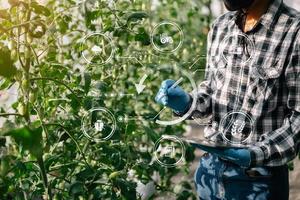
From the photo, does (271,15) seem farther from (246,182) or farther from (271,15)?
(246,182)

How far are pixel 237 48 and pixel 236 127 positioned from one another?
0.19 m

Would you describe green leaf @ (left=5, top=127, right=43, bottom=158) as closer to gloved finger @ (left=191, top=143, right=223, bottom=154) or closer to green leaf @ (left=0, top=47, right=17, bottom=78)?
green leaf @ (left=0, top=47, right=17, bottom=78)

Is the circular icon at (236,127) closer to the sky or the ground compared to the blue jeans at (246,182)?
closer to the sky

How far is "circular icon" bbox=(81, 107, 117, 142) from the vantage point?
1527mm

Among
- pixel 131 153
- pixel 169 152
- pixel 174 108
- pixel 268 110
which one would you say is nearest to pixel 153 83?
pixel 169 152

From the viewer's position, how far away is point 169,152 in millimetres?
2059

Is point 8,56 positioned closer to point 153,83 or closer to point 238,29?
point 238,29

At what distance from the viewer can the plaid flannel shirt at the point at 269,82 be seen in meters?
1.34

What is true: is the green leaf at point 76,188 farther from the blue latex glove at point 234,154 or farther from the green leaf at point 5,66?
the green leaf at point 5,66

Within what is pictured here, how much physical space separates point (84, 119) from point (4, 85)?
0.24 meters

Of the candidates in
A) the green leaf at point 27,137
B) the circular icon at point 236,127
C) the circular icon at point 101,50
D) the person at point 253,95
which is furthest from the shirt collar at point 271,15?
the green leaf at point 27,137

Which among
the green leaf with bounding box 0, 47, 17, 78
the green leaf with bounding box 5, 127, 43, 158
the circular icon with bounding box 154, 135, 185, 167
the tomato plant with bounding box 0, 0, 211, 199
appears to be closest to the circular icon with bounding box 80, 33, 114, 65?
the tomato plant with bounding box 0, 0, 211, 199

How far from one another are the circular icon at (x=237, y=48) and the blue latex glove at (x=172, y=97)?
0.15 meters

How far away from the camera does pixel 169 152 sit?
2.06m
